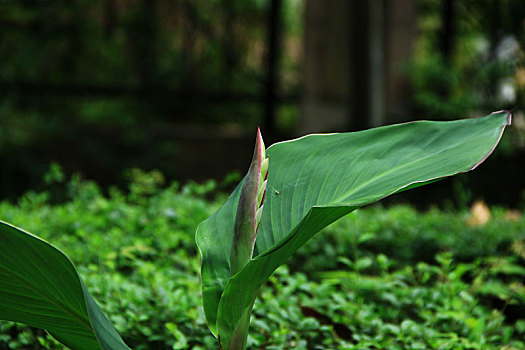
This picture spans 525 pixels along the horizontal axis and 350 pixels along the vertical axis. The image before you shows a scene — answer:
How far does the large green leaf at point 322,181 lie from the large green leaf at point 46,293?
0.22 metres

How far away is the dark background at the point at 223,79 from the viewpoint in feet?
15.6

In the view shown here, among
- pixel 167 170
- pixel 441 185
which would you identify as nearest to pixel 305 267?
pixel 441 185

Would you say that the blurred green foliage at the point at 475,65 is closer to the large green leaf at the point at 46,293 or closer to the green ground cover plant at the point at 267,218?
the green ground cover plant at the point at 267,218

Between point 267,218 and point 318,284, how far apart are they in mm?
884

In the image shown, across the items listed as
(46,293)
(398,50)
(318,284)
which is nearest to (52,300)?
(46,293)

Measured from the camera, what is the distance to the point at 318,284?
1962mm

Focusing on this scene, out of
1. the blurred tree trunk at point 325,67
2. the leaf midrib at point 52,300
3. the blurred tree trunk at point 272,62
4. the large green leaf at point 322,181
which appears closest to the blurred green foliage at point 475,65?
the blurred tree trunk at point 325,67

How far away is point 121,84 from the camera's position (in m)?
6.61

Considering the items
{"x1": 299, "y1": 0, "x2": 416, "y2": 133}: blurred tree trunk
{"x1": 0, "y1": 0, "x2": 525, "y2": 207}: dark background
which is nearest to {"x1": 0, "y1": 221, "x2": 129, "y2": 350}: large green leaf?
{"x1": 0, "y1": 0, "x2": 525, "y2": 207}: dark background

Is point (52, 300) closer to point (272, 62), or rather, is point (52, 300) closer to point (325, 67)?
point (325, 67)

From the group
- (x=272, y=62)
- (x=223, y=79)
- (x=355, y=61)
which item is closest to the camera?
(x=355, y=61)

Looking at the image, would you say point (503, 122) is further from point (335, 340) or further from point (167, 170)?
point (167, 170)

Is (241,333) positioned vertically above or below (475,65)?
below

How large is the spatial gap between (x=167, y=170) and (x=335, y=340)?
3.88 m
